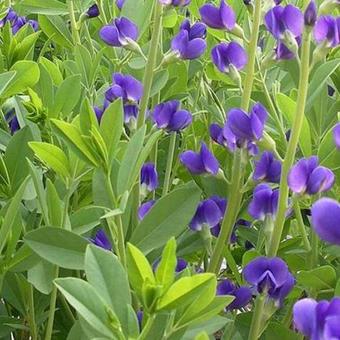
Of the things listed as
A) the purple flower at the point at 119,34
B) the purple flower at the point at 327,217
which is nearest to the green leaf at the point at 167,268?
the purple flower at the point at 327,217

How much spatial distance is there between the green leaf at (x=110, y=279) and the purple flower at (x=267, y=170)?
24cm

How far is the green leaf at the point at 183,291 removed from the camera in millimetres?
544

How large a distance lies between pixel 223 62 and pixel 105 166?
216mm

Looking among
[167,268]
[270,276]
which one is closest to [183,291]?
[167,268]

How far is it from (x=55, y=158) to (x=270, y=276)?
23 cm

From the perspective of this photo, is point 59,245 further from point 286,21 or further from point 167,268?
point 286,21

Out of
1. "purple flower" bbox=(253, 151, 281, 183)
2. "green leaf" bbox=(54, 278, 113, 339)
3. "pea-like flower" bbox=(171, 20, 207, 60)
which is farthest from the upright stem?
"green leaf" bbox=(54, 278, 113, 339)

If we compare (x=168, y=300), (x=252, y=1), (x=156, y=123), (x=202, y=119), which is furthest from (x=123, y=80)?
(x=168, y=300)

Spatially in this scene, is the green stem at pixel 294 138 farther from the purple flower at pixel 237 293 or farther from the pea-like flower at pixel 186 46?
the pea-like flower at pixel 186 46

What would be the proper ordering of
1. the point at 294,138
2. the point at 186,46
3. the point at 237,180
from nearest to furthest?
the point at 294,138, the point at 237,180, the point at 186,46

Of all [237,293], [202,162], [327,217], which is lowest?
[237,293]

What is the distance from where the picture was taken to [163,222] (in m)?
0.73

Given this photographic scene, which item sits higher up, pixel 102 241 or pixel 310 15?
pixel 310 15

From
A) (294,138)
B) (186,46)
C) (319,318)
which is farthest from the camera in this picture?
(186,46)
